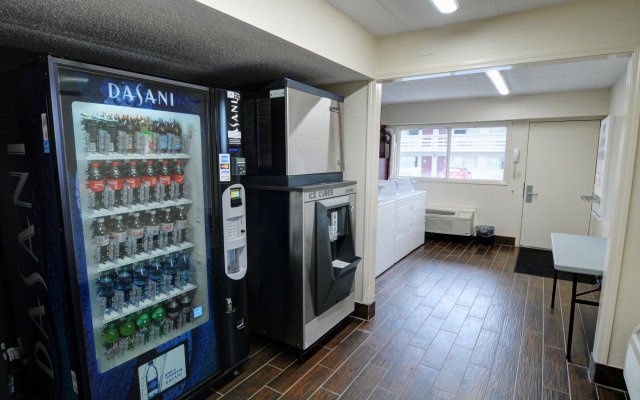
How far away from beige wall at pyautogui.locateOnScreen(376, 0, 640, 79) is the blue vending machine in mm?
1643

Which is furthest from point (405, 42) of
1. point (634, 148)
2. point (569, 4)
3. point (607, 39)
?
point (634, 148)

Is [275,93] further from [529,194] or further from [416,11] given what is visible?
[529,194]

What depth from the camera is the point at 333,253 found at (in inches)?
115

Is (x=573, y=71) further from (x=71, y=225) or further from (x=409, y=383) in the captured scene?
(x=71, y=225)

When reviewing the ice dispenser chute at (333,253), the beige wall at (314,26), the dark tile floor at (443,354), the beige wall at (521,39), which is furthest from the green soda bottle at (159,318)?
the beige wall at (521,39)

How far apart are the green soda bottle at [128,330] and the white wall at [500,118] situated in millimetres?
5708

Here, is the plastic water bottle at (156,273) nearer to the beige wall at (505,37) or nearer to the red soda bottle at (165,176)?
the red soda bottle at (165,176)

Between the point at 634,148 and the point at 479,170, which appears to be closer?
the point at 634,148

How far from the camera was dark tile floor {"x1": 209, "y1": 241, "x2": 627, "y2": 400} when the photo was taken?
2258 mm

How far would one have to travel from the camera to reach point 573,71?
12.5 feet

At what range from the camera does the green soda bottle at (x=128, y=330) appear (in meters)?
1.89

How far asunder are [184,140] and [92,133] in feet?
1.58

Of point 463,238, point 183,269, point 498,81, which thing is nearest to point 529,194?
point 463,238

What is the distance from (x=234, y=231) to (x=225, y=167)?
1.39 feet
